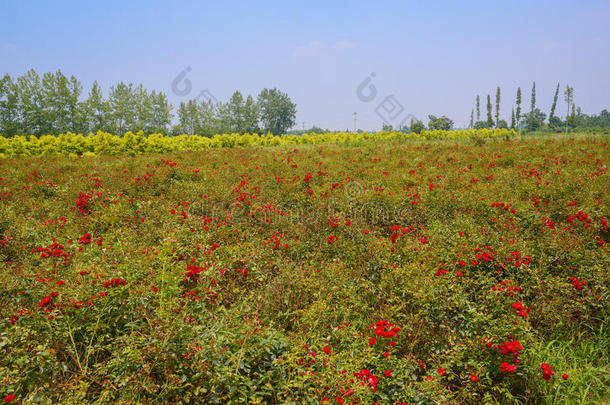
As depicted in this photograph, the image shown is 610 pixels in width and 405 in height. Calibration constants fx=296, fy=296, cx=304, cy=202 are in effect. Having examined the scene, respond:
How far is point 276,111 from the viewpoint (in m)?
68.4

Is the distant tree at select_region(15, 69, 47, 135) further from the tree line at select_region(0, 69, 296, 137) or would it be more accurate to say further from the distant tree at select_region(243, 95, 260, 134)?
the distant tree at select_region(243, 95, 260, 134)

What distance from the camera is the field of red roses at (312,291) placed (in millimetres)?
2557

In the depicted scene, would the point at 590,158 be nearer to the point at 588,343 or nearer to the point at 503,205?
the point at 503,205

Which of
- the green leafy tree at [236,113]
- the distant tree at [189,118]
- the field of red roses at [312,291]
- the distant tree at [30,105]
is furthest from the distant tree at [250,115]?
the field of red roses at [312,291]

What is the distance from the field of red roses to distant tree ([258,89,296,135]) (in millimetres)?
63689

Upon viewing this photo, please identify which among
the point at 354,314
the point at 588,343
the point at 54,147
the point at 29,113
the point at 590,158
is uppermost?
the point at 29,113

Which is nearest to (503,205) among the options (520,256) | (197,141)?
(520,256)

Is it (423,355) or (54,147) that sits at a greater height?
(54,147)

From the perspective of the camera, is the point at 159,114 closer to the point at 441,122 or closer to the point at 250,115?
the point at 250,115

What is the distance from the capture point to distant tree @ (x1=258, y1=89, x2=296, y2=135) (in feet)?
Answer: 223

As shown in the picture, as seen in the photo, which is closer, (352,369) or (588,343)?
(352,369)

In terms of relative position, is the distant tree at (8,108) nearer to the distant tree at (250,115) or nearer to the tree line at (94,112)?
the tree line at (94,112)

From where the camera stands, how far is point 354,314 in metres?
3.76

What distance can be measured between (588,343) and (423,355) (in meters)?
2.10
